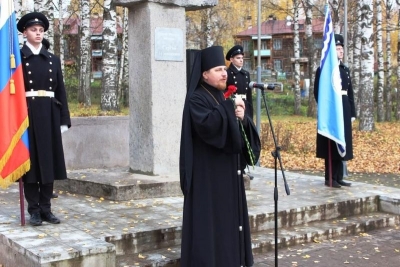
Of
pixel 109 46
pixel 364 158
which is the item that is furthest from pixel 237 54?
pixel 109 46

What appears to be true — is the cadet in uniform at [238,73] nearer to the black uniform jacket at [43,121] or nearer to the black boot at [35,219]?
the black uniform jacket at [43,121]

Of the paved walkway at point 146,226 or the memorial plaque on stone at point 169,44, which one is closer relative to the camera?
the paved walkway at point 146,226

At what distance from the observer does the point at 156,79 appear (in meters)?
7.77

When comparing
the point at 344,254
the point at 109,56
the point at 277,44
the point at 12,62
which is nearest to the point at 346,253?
the point at 344,254

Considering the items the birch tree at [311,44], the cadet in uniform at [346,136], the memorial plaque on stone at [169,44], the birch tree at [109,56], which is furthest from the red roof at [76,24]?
the cadet in uniform at [346,136]

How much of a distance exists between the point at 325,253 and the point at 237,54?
3.51 meters

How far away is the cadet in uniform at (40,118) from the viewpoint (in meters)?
5.82

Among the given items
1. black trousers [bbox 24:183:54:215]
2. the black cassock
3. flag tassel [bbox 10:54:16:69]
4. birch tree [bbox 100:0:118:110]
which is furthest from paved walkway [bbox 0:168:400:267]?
birch tree [bbox 100:0:118:110]

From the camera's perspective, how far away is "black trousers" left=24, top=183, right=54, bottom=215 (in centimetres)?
591

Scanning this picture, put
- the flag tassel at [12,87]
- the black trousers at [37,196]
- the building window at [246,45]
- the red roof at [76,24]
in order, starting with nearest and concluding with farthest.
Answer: the flag tassel at [12,87] → the black trousers at [37,196] → the red roof at [76,24] → the building window at [246,45]

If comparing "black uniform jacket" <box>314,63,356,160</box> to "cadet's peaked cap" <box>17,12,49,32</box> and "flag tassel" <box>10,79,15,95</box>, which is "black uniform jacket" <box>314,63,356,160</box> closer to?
"cadet's peaked cap" <box>17,12,49,32</box>

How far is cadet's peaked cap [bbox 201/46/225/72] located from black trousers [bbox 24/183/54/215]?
2.52 meters

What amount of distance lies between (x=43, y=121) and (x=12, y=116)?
0.34 m

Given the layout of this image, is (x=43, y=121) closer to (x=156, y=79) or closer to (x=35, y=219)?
(x=35, y=219)
